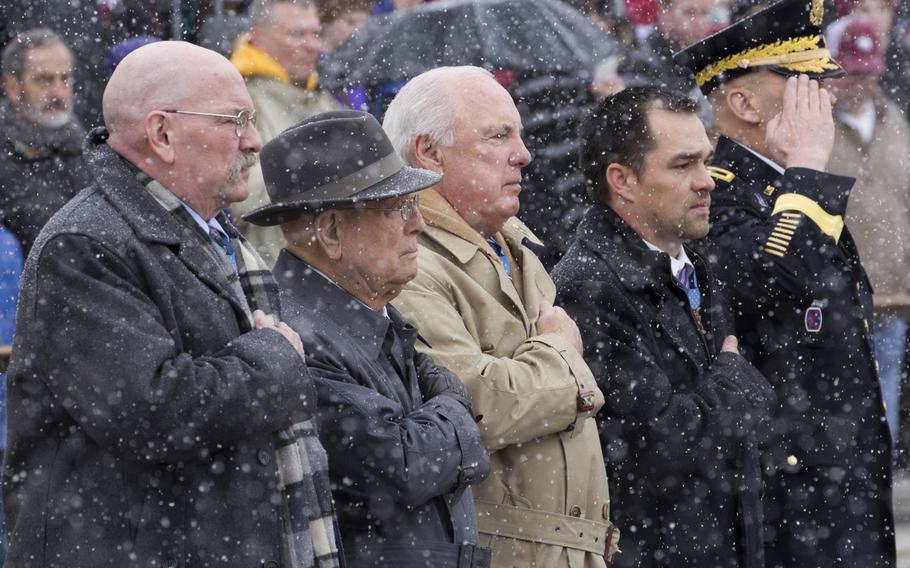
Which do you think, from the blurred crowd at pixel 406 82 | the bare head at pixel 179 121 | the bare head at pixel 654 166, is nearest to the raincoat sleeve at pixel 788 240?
the blurred crowd at pixel 406 82

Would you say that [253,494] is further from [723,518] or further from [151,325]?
[723,518]

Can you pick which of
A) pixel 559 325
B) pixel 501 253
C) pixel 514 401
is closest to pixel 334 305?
pixel 514 401

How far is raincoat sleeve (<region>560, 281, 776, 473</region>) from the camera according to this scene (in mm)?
4766

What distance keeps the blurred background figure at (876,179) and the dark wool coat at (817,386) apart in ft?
6.75

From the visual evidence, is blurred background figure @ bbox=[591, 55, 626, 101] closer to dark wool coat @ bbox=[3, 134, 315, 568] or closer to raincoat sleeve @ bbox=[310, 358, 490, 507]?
raincoat sleeve @ bbox=[310, 358, 490, 507]

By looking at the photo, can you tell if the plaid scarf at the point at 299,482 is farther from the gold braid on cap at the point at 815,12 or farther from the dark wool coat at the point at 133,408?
the gold braid on cap at the point at 815,12

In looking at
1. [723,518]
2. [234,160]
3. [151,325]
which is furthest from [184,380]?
[723,518]

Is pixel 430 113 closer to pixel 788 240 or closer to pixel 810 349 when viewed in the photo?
pixel 788 240

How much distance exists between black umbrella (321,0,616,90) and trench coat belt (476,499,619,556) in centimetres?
349

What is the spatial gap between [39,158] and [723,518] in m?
3.40

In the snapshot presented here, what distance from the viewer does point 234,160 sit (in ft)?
12.6

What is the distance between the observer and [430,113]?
4.79 meters

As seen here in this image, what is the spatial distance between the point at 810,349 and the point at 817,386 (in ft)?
0.44

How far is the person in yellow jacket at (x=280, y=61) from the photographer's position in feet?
22.8
